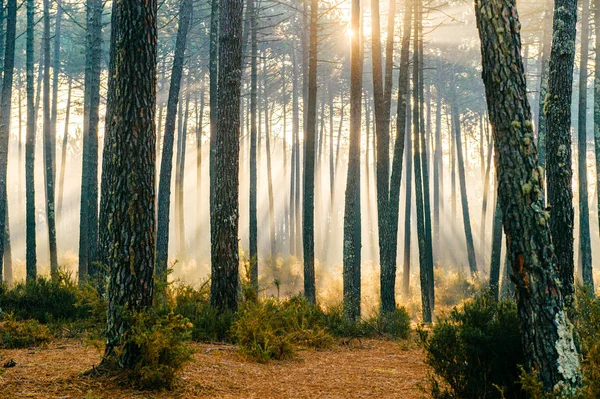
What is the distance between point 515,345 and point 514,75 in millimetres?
2288

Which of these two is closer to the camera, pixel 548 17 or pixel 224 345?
pixel 224 345

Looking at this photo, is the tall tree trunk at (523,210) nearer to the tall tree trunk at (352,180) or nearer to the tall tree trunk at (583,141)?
the tall tree trunk at (352,180)

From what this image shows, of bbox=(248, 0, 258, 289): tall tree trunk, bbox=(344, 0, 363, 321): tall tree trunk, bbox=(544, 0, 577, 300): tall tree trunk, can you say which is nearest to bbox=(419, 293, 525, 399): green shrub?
bbox=(544, 0, 577, 300): tall tree trunk

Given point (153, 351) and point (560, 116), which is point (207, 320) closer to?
point (153, 351)

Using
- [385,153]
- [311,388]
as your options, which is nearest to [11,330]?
[311,388]

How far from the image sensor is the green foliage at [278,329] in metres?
7.12

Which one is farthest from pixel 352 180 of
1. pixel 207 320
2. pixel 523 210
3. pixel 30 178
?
pixel 30 178

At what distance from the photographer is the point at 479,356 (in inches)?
178

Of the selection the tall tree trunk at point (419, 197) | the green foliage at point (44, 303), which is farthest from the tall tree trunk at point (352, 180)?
the green foliage at point (44, 303)

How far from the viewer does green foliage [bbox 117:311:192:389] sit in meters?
4.83

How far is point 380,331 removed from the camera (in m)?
10.2

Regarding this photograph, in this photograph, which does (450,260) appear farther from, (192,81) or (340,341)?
(340,341)

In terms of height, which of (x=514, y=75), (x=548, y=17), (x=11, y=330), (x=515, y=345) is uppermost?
(x=548, y=17)

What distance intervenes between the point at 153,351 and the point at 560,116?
586 cm
